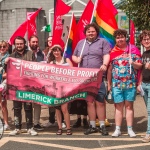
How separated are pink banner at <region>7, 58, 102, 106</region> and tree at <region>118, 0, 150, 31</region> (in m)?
4.72

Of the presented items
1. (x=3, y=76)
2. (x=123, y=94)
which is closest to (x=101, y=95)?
(x=123, y=94)

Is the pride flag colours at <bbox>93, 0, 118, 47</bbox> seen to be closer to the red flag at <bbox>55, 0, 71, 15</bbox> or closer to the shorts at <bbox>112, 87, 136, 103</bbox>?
the red flag at <bbox>55, 0, 71, 15</bbox>

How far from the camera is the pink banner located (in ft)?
23.5

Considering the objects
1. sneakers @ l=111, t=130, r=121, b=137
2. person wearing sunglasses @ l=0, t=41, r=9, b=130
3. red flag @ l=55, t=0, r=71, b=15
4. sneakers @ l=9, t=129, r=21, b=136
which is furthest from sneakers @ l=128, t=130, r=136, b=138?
red flag @ l=55, t=0, r=71, b=15

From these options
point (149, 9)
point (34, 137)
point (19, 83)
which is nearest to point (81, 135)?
point (34, 137)

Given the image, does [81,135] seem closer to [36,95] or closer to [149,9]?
[36,95]

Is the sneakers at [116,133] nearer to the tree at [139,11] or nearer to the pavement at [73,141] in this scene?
the pavement at [73,141]

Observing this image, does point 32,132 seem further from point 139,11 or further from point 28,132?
point 139,11

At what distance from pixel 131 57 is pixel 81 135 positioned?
1.60 m

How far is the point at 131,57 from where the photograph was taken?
6.86 m

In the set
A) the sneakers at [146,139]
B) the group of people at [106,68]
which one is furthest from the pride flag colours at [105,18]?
the sneakers at [146,139]

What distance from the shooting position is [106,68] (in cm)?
706

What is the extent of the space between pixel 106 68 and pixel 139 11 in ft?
16.9

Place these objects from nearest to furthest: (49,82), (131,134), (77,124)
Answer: (131,134) → (49,82) → (77,124)
